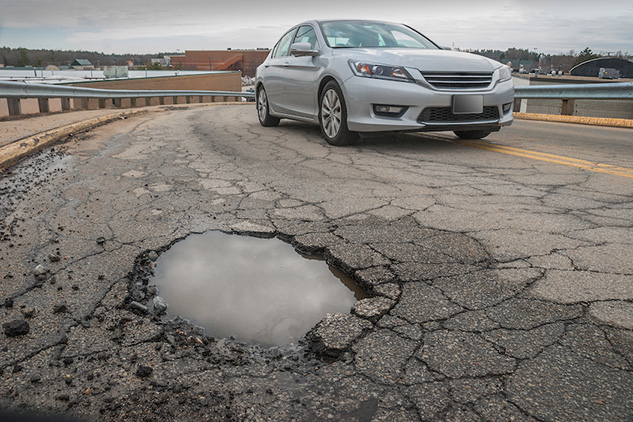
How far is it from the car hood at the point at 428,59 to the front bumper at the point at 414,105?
0.26 meters

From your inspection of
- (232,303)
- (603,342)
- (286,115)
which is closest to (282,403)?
(232,303)

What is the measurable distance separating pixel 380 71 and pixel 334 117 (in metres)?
0.91

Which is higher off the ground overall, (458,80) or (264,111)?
(458,80)

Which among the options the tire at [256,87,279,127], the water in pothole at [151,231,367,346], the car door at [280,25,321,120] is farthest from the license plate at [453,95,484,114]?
the tire at [256,87,279,127]

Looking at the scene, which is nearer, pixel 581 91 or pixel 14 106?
pixel 14 106

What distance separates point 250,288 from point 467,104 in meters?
4.20

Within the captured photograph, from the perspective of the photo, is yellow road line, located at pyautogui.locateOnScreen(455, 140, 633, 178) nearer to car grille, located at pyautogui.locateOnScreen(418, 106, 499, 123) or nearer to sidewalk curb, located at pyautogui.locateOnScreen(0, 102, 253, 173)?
car grille, located at pyautogui.locateOnScreen(418, 106, 499, 123)

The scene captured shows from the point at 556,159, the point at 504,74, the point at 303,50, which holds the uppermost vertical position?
the point at 303,50

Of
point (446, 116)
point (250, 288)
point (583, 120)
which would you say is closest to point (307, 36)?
point (446, 116)

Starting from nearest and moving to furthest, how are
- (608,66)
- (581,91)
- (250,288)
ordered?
(250,288) < (581,91) < (608,66)

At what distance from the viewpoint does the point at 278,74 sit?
799 centimetres

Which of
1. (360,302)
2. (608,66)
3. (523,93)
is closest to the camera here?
(360,302)

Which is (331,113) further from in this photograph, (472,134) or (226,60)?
(226,60)

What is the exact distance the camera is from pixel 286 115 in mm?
7941
